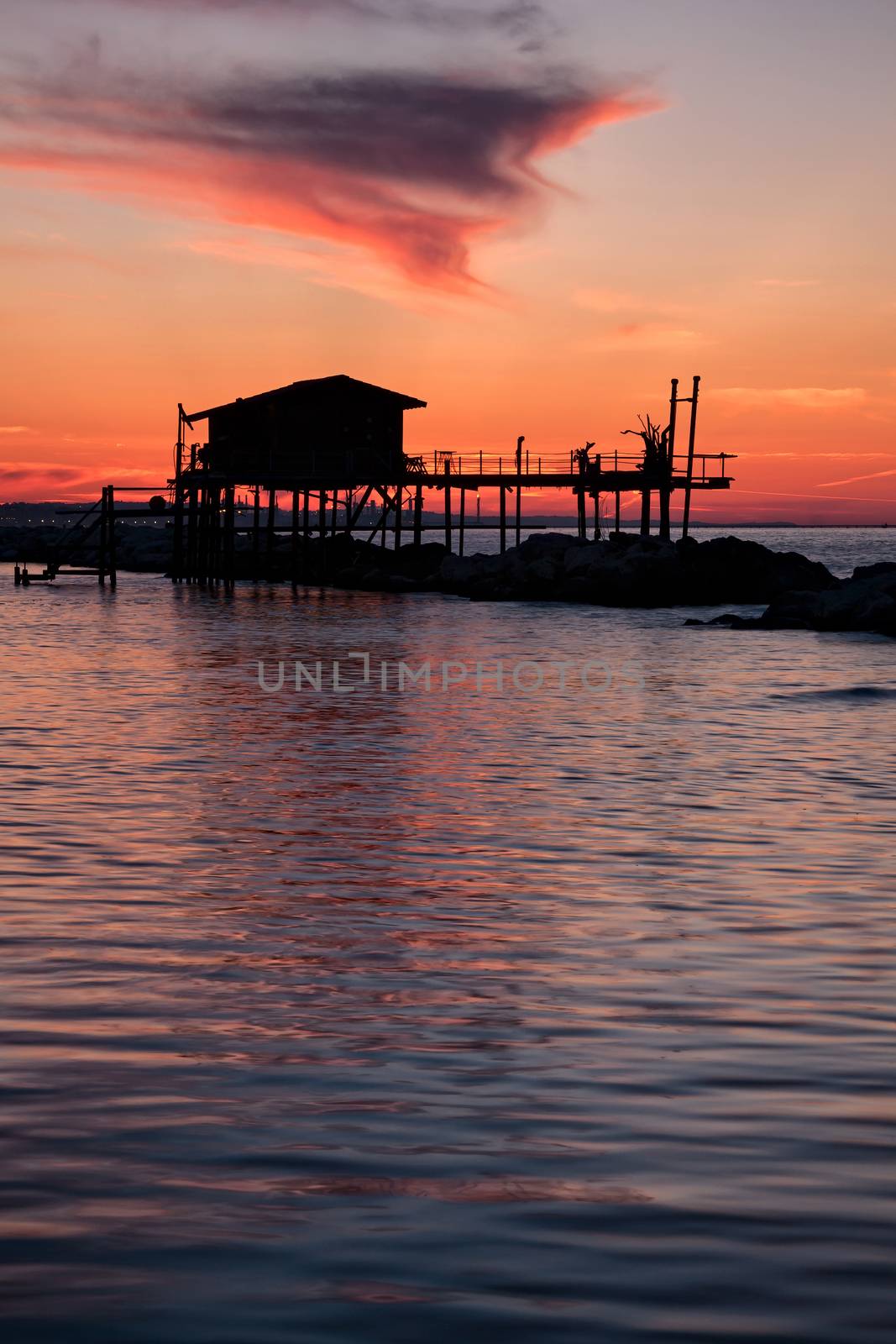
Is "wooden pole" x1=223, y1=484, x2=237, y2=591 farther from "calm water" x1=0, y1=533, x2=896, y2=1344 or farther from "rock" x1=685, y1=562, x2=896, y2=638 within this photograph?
"calm water" x1=0, y1=533, x2=896, y2=1344

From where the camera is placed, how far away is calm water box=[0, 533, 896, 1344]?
4.25m

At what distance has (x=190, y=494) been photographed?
196ft

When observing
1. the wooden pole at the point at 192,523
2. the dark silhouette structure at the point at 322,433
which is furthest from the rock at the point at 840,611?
the wooden pole at the point at 192,523

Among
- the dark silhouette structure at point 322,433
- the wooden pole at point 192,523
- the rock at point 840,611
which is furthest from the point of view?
the wooden pole at point 192,523

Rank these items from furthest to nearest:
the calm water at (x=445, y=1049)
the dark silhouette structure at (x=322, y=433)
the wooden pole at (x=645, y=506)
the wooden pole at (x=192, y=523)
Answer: the wooden pole at (x=645, y=506) → the wooden pole at (x=192, y=523) → the dark silhouette structure at (x=322, y=433) → the calm water at (x=445, y=1049)

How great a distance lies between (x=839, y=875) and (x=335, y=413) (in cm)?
4623

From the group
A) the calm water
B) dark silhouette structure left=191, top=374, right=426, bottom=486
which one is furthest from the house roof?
the calm water

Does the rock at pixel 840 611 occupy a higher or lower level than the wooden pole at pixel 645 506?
lower

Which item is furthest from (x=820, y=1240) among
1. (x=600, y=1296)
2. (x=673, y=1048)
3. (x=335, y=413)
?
(x=335, y=413)

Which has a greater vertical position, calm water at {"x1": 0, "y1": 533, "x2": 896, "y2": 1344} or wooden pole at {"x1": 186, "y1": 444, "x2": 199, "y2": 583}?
wooden pole at {"x1": 186, "y1": 444, "x2": 199, "y2": 583}

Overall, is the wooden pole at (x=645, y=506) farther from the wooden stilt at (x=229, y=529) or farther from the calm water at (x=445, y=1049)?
the calm water at (x=445, y=1049)

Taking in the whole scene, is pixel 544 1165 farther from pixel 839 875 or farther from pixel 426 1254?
pixel 839 875

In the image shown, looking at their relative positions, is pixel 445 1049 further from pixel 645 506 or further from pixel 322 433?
pixel 645 506

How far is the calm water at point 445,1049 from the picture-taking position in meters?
4.25
